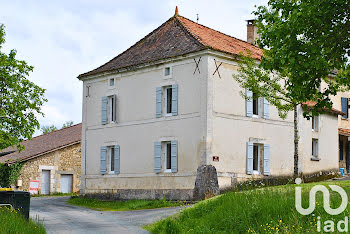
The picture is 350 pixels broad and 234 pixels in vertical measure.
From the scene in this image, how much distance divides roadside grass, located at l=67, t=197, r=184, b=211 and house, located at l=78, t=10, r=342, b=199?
1.00 m

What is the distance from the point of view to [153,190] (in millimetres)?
27703

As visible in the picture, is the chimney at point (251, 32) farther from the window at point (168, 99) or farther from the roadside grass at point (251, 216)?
the roadside grass at point (251, 216)

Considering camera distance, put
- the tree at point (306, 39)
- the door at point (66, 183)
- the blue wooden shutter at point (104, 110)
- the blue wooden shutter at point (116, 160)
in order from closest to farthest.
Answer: the tree at point (306, 39) → the blue wooden shutter at point (116, 160) → the blue wooden shutter at point (104, 110) → the door at point (66, 183)

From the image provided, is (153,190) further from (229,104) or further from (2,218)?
(2,218)

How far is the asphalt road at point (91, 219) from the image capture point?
17.3 metres

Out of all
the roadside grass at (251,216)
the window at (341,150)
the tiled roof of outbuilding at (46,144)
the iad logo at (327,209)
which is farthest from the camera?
the tiled roof of outbuilding at (46,144)

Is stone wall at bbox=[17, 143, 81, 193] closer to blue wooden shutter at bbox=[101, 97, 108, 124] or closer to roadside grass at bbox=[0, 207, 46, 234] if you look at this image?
blue wooden shutter at bbox=[101, 97, 108, 124]

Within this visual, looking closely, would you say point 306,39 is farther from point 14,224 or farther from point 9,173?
point 9,173

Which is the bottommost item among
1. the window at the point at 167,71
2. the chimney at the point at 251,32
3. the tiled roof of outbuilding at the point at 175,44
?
the window at the point at 167,71

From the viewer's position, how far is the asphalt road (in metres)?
17.3

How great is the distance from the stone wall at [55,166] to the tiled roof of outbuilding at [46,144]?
0.38 metres

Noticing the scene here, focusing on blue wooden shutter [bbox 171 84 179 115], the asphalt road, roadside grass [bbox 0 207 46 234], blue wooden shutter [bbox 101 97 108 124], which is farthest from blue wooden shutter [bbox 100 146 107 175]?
roadside grass [bbox 0 207 46 234]

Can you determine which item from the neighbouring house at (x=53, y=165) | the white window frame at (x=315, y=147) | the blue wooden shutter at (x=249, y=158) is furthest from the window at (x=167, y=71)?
the neighbouring house at (x=53, y=165)

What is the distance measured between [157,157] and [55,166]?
13295mm
